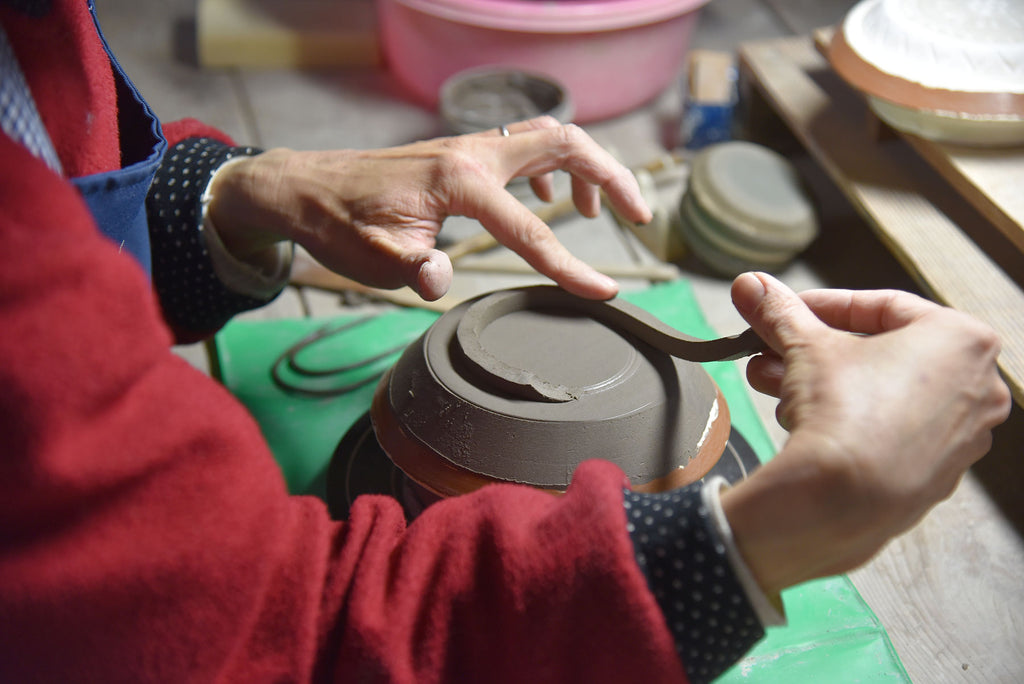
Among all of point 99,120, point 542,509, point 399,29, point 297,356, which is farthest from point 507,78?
point 542,509

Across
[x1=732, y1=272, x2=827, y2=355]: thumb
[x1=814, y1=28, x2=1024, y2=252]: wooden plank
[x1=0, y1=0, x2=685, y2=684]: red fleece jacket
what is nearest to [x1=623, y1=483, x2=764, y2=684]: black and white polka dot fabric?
[x1=0, y1=0, x2=685, y2=684]: red fleece jacket

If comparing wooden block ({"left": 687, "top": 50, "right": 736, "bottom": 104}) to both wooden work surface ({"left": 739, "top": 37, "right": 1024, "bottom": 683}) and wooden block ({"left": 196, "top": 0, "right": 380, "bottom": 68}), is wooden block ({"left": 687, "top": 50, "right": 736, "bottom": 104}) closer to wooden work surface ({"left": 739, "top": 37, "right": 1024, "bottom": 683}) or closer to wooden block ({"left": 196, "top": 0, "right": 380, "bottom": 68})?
wooden work surface ({"left": 739, "top": 37, "right": 1024, "bottom": 683})

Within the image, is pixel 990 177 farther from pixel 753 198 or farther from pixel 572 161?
pixel 572 161

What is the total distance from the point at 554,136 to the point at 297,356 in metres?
0.64

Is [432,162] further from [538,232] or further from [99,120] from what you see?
[99,120]

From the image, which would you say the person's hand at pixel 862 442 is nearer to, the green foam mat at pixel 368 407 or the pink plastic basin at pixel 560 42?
the green foam mat at pixel 368 407

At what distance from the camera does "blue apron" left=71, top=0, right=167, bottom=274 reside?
2.15 feet

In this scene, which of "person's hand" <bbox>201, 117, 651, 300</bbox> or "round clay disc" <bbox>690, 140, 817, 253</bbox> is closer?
"person's hand" <bbox>201, 117, 651, 300</bbox>

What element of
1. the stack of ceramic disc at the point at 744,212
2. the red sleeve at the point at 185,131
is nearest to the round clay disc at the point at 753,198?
the stack of ceramic disc at the point at 744,212

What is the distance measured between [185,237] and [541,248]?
1.62 ft

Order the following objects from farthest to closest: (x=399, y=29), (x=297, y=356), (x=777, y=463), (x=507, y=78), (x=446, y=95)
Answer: (x=399, y=29), (x=507, y=78), (x=446, y=95), (x=297, y=356), (x=777, y=463)

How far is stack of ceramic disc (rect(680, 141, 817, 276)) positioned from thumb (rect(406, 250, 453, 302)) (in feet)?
2.86

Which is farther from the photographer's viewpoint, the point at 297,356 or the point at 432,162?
the point at 297,356

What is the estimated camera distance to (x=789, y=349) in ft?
2.15
